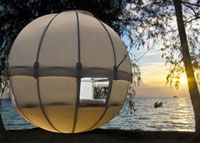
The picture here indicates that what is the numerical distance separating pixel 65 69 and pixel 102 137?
861 centimetres

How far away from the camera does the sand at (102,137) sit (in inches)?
379

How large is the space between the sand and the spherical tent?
Result: 7583 mm

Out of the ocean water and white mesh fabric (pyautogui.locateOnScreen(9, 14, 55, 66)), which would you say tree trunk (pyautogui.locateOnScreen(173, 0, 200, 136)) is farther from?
white mesh fabric (pyautogui.locateOnScreen(9, 14, 55, 66))

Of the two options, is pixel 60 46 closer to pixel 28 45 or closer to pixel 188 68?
pixel 28 45

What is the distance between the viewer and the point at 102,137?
400 inches

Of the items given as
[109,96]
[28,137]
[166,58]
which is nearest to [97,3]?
[166,58]

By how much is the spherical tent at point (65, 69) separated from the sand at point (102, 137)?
7.58m

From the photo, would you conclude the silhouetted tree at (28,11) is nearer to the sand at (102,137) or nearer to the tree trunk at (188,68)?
the tree trunk at (188,68)

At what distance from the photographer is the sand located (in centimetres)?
962

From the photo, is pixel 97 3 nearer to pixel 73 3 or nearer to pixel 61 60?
pixel 73 3

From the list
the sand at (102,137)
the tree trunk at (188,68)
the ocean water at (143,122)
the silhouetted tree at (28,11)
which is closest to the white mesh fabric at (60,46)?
the silhouetted tree at (28,11)

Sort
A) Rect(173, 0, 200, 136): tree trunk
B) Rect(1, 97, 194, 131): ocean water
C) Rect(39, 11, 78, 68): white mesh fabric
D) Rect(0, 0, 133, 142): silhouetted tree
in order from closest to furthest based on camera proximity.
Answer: Rect(39, 11, 78, 68): white mesh fabric < Rect(173, 0, 200, 136): tree trunk < Rect(0, 0, 133, 142): silhouetted tree < Rect(1, 97, 194, 131): ocean water

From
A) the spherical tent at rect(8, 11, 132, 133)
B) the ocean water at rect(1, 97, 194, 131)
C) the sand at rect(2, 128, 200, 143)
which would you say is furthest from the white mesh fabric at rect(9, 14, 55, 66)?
the ocean water at rect(1, 97, 194, 131)

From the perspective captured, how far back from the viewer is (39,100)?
2061 mm
